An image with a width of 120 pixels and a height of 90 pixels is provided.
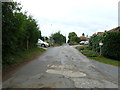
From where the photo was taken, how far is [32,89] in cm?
497

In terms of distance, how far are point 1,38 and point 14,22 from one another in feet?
4.96

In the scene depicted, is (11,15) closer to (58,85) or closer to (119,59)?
(58,85)

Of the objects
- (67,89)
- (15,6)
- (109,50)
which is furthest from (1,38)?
(109,50)

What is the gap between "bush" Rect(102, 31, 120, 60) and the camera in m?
15.6

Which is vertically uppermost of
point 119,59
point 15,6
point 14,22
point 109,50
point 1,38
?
point 15,6

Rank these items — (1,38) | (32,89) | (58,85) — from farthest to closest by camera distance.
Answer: (1,38)
(58,85)
(32,89)

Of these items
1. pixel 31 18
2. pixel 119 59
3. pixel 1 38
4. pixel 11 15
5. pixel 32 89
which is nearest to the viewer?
pixel 32 89

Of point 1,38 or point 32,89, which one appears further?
point 1,38

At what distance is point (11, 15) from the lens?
8562 millimetres

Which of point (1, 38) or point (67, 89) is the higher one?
point (1, 38)

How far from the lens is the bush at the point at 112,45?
1560 cm

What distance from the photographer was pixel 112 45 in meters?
15.8

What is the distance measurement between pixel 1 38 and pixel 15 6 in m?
2.44

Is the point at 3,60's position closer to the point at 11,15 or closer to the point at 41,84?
the point at 11,15
